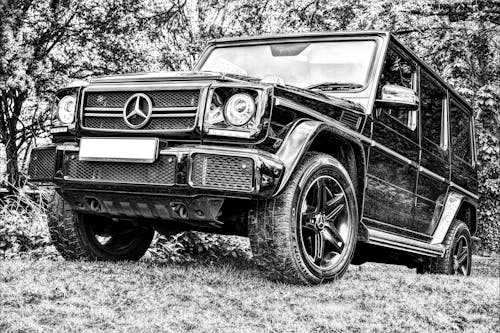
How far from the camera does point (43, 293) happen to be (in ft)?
11.5

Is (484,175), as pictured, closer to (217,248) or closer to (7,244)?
(217,248)

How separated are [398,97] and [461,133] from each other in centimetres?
275

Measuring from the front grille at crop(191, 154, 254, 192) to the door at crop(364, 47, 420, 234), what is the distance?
1.59m

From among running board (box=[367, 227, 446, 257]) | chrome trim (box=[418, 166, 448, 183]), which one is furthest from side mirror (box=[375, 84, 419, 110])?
chrome trim (box=[418, 166, 448, 183])

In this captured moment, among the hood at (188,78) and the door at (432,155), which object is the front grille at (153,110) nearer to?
the hood at (188,78)

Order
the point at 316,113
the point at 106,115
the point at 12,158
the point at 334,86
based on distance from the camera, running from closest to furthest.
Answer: the point at 106,115 → the point at 316,113 → the point at 334,86 → the point at 12,158

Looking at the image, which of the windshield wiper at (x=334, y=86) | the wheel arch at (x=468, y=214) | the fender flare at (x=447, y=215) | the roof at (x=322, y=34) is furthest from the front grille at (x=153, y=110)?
the wheel arch at (x=468, y=214)

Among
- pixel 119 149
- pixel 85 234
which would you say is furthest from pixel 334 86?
pixel 85 234

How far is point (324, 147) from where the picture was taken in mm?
4945

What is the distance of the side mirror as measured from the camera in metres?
5.20

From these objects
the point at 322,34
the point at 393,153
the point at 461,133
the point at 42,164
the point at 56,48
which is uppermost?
the point at 56,48

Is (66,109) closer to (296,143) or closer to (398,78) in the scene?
(296,143)

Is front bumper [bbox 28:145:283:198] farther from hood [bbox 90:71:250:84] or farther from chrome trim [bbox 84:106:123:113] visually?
hood [bbox 90:71:250:84]

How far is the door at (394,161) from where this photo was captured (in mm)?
5320
